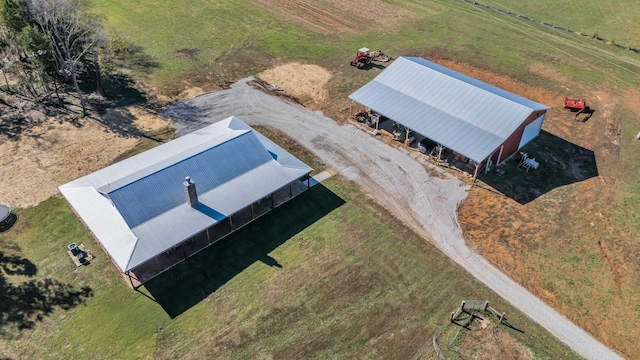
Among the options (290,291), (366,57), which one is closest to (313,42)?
(366,57)

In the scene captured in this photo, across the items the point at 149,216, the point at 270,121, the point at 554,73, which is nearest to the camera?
the point at 149,216

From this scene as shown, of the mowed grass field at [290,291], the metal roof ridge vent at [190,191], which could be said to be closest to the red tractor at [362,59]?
the mowed grass field at [290,291]

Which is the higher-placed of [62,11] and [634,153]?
[62,11]

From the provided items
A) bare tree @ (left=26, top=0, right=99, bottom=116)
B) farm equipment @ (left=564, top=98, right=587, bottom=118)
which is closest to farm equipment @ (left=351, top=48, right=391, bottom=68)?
farm equipment @ (left=564, top=98, right=587, bottom=118)

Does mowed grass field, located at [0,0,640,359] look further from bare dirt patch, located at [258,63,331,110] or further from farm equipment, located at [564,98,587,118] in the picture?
bare dirt patch, located at [258,63,331,110]

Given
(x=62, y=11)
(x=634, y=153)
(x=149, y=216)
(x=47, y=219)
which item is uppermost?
(x=62, y=11)

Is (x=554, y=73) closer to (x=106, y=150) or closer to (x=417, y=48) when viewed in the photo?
(x=417, y=48)

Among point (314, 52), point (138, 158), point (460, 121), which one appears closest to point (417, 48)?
point (314, 52)

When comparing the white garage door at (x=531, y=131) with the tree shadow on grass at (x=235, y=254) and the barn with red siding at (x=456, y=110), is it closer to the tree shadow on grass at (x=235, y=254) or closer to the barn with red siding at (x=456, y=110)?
the barn with red siding at (x=456, y=110)
